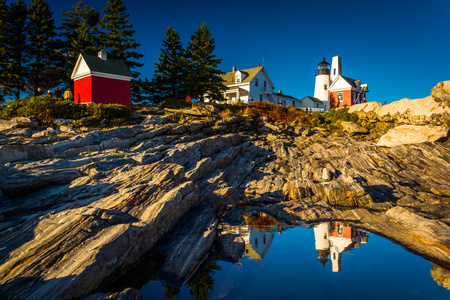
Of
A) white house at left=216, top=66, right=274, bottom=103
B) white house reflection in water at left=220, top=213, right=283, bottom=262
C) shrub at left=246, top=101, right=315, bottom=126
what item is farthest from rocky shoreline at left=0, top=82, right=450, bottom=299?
white house at left=216, top=66, right=274, bottom=103

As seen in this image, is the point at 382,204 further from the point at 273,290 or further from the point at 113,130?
the point at 113,130

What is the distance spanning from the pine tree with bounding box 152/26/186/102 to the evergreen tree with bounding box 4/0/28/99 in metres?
18.4

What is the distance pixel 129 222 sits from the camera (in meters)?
9.70

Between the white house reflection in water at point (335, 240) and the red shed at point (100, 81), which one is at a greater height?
the red shed at point (100, 81)

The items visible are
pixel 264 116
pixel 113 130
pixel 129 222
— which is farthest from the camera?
pixel 264 116

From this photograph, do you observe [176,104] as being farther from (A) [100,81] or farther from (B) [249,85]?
(B) [249,85]

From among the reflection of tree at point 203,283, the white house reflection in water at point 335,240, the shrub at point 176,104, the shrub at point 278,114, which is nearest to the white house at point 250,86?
the shrub at point 278,114

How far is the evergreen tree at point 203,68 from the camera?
1501 inches

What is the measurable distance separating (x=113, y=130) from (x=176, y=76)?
20.0 meters

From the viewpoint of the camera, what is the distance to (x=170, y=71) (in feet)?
130

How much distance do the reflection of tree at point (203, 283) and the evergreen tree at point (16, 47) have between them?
133 feet

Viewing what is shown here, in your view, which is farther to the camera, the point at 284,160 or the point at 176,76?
the point at 176,76

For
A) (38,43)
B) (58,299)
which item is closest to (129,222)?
(58,299)

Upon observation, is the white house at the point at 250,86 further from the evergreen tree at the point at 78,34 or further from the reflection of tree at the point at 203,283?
the reflection of tree at the point at 203,283
